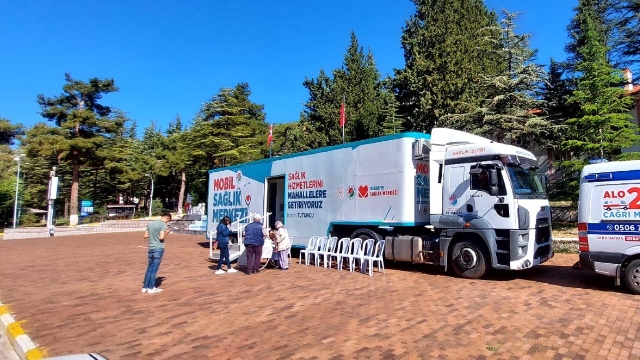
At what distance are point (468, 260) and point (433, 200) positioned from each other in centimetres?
162

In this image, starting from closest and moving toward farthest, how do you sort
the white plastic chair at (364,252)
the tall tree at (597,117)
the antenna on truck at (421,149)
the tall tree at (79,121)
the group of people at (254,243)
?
1. the antenna on truck at (421,149)
2. the white plastic chair at (364,252)
3. the group of people at (254,243)
4. the tall tree at (597,117)
5. the tall tree at (79,121)

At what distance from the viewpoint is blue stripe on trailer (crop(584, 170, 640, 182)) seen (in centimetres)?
729

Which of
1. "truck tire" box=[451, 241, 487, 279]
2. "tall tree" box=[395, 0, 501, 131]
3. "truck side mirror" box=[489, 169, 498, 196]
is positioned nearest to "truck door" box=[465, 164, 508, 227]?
"truck side mirror" box=[489, 169, 498, 196]

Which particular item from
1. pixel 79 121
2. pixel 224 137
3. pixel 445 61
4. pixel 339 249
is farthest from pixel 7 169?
pixel 339 249

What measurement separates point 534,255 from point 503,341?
4379 mm

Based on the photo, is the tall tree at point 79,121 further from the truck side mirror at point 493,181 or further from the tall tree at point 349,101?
the truck side mirror at point 493,181

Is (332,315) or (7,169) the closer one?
(332,315)

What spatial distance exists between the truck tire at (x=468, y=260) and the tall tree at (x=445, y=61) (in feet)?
44.1

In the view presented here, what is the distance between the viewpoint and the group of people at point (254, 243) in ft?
33.6

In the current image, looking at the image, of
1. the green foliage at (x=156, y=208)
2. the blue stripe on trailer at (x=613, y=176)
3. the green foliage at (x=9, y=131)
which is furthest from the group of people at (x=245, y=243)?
the green foliage at (x=9, y=131)

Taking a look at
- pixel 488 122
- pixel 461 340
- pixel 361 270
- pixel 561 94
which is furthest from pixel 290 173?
pixel 561 94

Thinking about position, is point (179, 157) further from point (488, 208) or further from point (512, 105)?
point (488, 208)

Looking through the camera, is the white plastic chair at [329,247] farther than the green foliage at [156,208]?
No

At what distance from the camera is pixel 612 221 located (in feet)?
24.6
